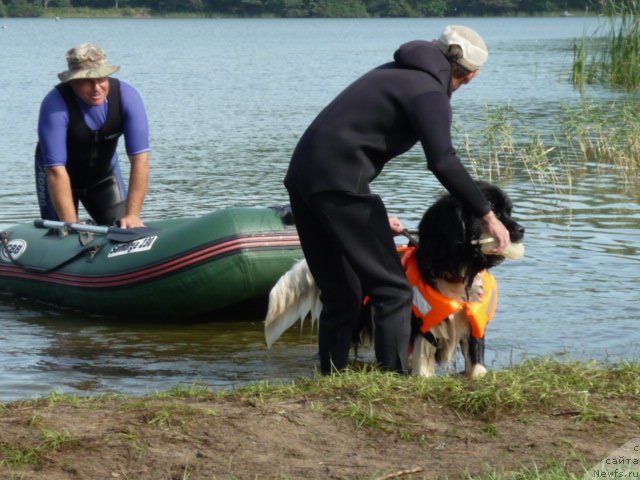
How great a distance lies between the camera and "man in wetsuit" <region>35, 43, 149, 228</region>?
7082 millimetres

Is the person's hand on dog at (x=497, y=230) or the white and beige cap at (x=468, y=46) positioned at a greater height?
the white and beige cap at (x=468, y=46)

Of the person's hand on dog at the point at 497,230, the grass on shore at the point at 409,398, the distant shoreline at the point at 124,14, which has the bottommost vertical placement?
the distant shoreline at the point at 124,14

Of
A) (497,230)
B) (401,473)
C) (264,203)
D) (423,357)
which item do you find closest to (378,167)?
(497,230)

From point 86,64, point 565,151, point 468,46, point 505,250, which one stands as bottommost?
point 565,151

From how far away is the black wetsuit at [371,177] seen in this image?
15.2 ft

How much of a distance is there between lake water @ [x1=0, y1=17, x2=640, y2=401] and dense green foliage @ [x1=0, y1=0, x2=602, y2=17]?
56.6 metres

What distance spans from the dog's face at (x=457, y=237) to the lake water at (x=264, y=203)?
4.38 ft

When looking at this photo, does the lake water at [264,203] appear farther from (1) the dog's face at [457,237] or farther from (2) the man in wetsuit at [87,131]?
(1) the dog's face at [457,237]

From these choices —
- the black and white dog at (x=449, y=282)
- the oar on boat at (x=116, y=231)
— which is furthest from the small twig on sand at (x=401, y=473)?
the oar on boat at (x=116, y=231)

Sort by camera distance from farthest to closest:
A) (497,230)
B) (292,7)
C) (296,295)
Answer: (292,7) → (296,295) → (497,230)

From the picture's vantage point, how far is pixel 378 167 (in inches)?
193

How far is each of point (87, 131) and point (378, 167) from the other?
3057 mm

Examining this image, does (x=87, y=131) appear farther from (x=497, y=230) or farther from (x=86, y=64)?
(x=497, y=230)

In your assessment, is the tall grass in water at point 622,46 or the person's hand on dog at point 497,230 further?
the tall grass in water at point 622,46
